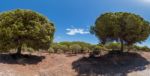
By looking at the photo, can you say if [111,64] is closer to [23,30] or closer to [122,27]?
[122,27]

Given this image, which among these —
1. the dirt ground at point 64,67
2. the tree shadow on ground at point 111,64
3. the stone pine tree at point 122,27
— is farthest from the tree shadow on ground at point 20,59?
the stone pine tree at point 122,27

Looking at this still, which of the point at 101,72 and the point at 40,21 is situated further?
the point at 40,21

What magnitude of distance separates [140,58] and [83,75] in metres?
9.64

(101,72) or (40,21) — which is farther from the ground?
(40,21)

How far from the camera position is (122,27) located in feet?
135

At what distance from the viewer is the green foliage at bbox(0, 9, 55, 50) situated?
38.0 meters

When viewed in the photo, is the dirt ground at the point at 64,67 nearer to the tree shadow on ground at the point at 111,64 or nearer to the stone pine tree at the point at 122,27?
the tree shadow on ground at the point at 111,64

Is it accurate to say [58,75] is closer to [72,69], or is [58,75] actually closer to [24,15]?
[72,69]

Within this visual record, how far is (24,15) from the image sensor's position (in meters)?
39.7

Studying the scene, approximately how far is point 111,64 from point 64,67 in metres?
5.93

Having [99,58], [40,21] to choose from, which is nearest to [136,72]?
[99,58]

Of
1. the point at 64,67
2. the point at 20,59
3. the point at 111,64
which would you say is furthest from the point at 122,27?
the point at 20,59

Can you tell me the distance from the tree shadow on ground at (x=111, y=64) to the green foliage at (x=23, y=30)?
4.79 metres

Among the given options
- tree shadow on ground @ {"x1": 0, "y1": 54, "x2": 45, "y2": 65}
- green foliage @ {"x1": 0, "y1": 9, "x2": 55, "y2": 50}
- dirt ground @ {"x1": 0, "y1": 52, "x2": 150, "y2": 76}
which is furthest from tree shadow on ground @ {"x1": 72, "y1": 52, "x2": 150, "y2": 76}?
green foliage @ {"x1": 0, "y1": 9, "x2": 55, "y2": 50}
